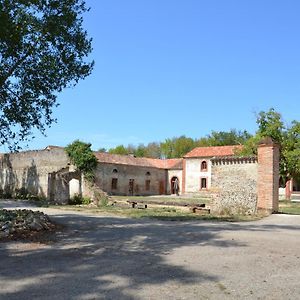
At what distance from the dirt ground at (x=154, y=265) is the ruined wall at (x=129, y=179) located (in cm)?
3298

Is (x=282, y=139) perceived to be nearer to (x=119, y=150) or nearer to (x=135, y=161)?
(x=135, y=161)

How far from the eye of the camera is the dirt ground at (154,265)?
5965 millimetres

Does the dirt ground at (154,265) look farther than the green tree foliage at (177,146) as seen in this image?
No

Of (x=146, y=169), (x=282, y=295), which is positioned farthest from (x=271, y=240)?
(x=146, y=169)

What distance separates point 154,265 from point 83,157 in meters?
25.9

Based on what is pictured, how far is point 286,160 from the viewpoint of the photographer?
34.4m

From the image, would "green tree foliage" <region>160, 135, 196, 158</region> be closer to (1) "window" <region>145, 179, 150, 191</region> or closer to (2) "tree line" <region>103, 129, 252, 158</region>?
(2) "tree line" <region>103, 129, 252, 158</region>

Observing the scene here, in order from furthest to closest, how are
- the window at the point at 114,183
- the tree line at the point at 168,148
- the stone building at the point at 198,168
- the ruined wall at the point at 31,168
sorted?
the tree line at the point at 168,148 < the stone building at the point at 198,168 < the window at the point at 114,183 < the ruined wall at the point at 31,168

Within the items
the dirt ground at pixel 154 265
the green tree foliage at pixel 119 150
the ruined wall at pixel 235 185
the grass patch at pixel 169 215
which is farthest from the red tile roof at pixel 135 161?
the green tree foliage at pixel 119 150

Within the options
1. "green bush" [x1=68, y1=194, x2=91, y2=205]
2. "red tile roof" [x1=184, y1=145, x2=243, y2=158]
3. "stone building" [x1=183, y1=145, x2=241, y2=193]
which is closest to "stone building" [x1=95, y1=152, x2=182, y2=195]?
"stone building" [x1=183, y1=145, x2=241, y2=193]

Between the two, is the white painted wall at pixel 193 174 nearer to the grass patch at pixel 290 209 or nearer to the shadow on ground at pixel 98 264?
the grass patch at pixel 290 209

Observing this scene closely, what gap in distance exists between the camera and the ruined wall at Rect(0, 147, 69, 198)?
1420 inches

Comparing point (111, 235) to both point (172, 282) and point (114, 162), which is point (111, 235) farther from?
point (114, 162)

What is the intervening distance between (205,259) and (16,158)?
35575mm
